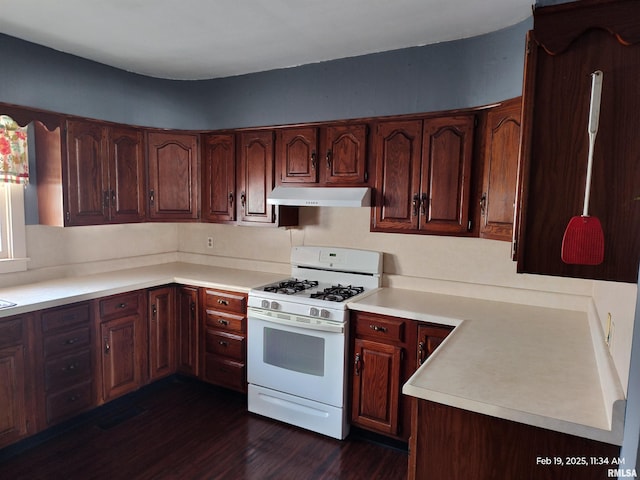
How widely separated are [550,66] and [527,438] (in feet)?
3.78

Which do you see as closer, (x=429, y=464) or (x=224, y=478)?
(x=429, y=464)

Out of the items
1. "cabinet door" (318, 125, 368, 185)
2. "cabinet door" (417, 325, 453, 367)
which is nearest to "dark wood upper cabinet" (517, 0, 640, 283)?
"cabinet door" (417, 325, 453, 367)

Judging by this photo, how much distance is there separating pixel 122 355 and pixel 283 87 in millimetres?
2324

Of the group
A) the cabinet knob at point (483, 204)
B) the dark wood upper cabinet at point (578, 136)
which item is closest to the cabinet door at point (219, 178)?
the cabinet knob at point (483, 204)

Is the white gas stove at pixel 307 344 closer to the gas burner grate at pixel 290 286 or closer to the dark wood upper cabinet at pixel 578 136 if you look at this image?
the gas burner grate at pixel 290 286

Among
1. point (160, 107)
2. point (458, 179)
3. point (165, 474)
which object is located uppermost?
point (160, 107)

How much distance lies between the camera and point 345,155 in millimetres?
2920

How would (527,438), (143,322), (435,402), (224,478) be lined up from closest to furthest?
(527,438) → (435,402) → (224,478) → (143,322)

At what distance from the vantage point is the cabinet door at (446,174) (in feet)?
8.31

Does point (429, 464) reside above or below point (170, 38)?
below

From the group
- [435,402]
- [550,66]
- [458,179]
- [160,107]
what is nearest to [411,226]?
[458,179]

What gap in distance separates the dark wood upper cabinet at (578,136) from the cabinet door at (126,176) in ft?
9.66

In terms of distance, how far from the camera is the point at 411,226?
8.97 ft

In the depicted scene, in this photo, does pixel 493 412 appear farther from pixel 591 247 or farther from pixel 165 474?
pixel 165 474
